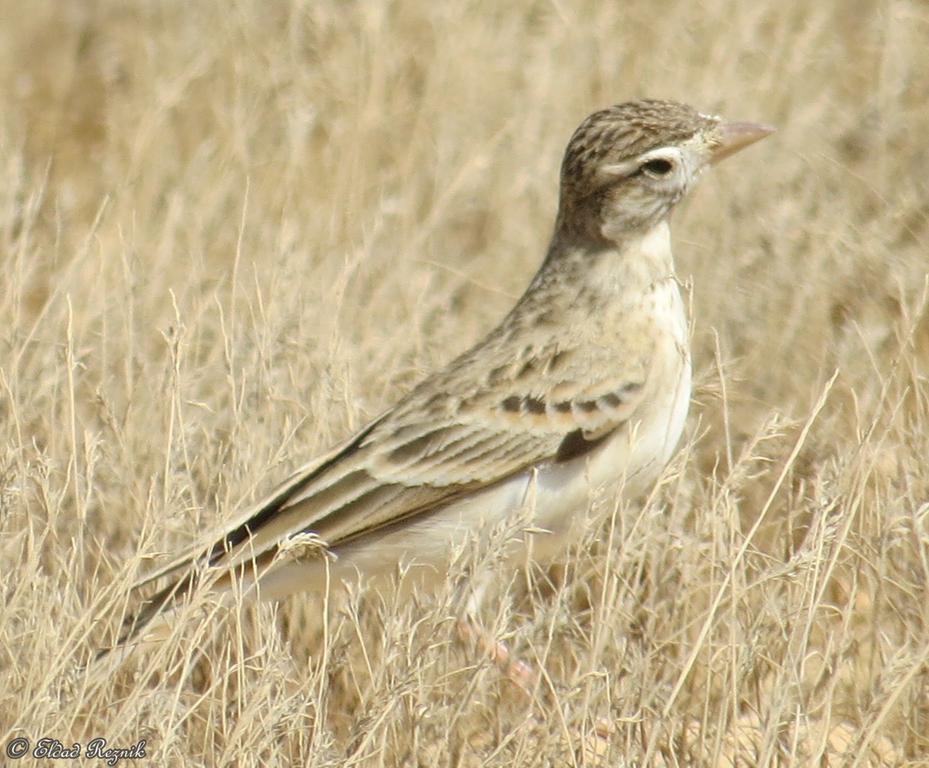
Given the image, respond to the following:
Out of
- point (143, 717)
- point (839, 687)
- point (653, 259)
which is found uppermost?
point (653, 259)

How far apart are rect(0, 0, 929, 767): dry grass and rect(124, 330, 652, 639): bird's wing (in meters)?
0.18

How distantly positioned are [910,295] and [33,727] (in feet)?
11.3

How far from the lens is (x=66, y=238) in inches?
291

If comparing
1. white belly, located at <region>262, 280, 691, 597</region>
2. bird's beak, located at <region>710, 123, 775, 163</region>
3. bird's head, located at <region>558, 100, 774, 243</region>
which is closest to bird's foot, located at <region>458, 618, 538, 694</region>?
white belly, located at <region>262, 280, 691, 597</region>

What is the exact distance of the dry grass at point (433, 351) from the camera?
3873 millimetres

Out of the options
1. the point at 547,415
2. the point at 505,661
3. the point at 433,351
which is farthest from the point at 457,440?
the point at 433,351

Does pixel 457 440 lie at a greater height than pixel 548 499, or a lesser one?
greater

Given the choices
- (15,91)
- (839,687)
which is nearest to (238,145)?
(15,91)

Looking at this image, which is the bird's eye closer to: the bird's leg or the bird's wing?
the bird's wing

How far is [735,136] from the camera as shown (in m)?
4.98

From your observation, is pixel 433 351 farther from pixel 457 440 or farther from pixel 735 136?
pixel 735 136

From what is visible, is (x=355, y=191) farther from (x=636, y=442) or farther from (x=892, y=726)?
(x=892, y=726)

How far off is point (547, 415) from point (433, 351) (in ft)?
4.33

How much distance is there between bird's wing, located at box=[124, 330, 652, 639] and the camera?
458 centimetres
